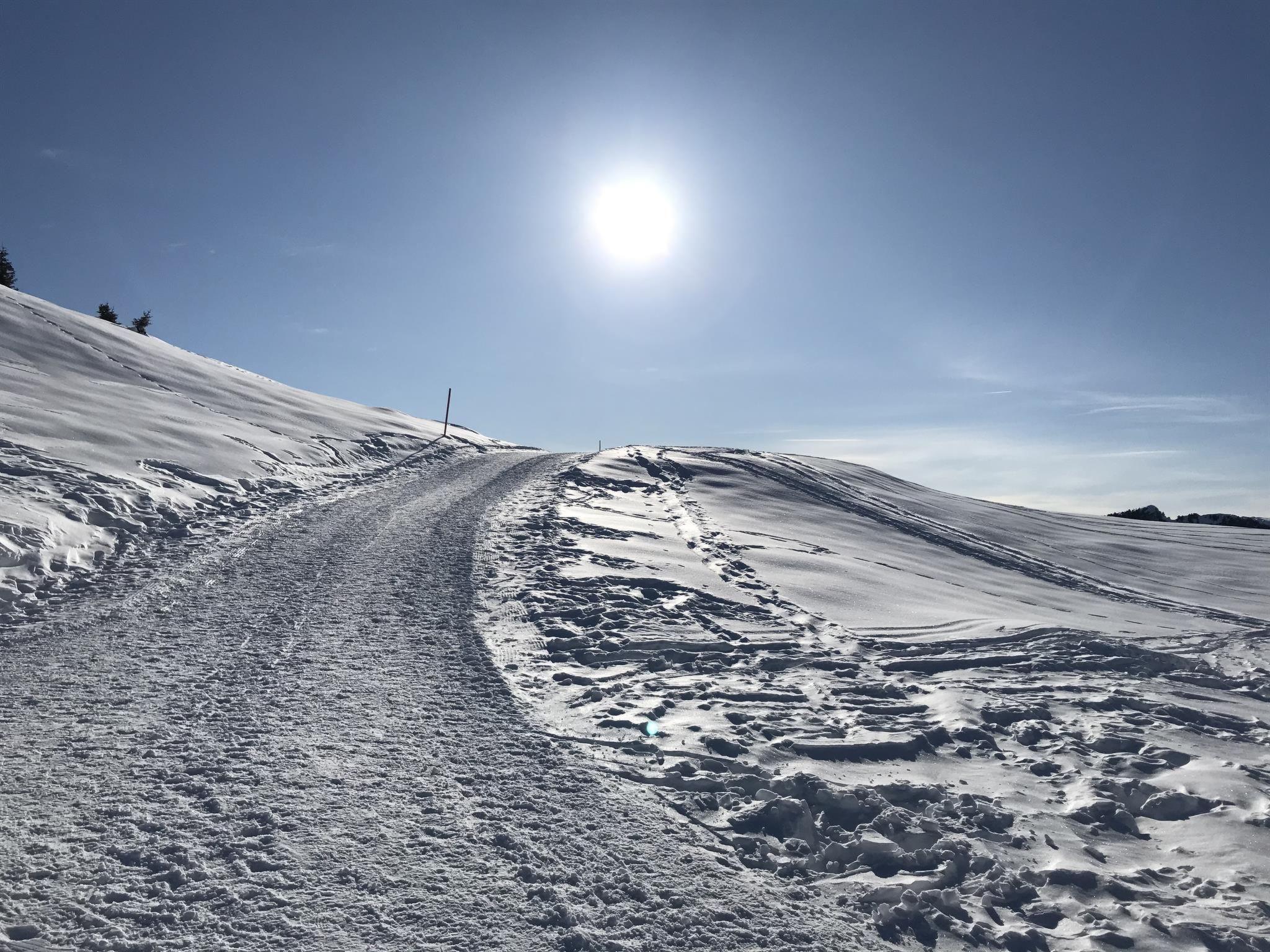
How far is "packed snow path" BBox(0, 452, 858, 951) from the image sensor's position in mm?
3508

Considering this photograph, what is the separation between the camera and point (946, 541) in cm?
1766

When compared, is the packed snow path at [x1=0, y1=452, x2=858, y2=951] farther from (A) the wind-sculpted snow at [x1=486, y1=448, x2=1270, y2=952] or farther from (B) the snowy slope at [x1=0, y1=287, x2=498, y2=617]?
(B) the snowy slope at [x1=0, y1=287, x2=498, y2=617]

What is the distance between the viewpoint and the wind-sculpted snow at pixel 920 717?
13.9 feet

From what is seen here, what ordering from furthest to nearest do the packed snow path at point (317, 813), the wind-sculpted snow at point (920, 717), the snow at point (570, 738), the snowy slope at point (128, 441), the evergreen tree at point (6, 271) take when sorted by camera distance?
the evergreen tree at point (6, 271), the snowy slope at point (128, 441), the wind-sculpted snow at point (920, 717), the snow at point (570, 738), the packed snow path at point (317, 813)

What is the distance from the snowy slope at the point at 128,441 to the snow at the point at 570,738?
127 mm

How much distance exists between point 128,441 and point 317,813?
13506 millimetres

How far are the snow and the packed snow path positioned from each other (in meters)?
0.02

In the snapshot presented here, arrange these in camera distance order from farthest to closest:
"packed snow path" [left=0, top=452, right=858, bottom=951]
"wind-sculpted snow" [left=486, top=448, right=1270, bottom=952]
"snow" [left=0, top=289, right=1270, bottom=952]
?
"wind-sculpted snow" [left=486, top=448, right=1270, bottom=952] → "snow" [left=0, top=289, right=1270, bottom=952] → "packed snow path" [left=0, top=452, right=858, bottom=951]

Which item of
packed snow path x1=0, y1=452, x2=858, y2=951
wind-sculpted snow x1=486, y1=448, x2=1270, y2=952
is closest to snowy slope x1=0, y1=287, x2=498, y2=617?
packed snow path x1=0, y1=452, x2=858, y2=951

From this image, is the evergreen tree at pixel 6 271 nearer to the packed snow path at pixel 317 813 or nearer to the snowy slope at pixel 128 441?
the snowy slope at pixel 128 441

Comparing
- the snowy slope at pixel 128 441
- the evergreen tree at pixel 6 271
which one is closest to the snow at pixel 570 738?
the snowy slope at pixel 128 441

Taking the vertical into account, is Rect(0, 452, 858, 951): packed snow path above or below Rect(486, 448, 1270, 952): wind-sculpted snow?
below

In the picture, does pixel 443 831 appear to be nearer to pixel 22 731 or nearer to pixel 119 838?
pixel 119 838

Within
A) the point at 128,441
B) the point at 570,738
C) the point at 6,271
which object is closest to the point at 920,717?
the point at 570,738
